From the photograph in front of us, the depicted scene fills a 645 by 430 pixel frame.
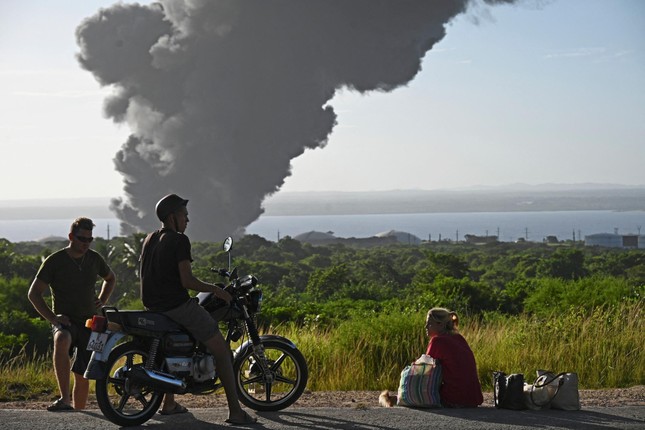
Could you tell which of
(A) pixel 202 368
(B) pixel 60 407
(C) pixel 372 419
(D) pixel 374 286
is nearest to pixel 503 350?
(C) pixel 372 419

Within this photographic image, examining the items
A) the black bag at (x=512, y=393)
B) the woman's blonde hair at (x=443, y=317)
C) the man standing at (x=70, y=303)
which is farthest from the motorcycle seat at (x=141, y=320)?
the black bag at (x=512, y=393)

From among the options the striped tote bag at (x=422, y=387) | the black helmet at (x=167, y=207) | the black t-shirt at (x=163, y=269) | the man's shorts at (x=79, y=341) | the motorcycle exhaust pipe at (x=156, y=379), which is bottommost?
the striped tote bag at (x=422, y=387)

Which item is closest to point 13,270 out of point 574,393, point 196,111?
point 574,393

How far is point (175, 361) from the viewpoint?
7.34 metres

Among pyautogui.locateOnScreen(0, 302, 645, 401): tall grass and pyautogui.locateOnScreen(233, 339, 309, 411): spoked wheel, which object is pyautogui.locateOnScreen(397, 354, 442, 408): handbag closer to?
pyautogui.locateOnScreen(233, 339, 309, 411): spoked wheel

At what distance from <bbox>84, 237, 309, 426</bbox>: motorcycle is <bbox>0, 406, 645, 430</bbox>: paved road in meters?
0.18

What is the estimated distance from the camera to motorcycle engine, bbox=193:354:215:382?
24.3 feet

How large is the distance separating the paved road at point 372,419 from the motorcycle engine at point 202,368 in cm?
31

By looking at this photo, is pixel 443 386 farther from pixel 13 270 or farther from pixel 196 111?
pixel 196 111

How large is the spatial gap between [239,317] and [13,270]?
186 feet

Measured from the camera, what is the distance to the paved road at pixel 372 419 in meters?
6.93

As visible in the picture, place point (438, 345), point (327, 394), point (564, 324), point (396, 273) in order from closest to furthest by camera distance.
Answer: point (438, 345) < point (327, 394) < point (564, 324) < point (396, 273)

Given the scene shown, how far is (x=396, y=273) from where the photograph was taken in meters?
73.2

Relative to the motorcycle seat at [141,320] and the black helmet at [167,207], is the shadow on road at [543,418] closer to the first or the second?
the motorcycle seat at [141,320]
